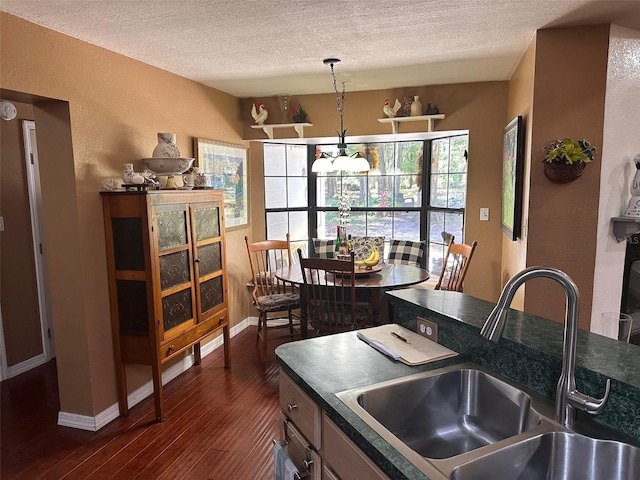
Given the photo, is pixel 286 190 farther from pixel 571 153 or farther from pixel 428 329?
pixel 428 329

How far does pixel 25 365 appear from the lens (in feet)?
12.0

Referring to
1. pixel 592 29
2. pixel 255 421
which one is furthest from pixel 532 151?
pixel 255 421

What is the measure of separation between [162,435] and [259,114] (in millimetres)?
2959

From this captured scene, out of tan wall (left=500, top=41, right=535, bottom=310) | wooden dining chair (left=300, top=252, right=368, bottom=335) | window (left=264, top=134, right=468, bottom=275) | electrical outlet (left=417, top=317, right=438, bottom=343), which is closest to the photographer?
electrical outlet (left=417, top=317, right=438, bottom=343)

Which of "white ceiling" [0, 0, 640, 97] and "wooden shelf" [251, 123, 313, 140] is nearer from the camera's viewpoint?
"white ceiling" [0, 0, 640, 97]

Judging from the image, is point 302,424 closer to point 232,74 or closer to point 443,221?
point 232,74

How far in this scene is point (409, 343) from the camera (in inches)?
66.6

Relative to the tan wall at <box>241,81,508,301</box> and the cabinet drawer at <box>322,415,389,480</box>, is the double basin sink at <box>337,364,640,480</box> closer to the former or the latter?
the cabinet drawer at <box>322,415,389,480</box>

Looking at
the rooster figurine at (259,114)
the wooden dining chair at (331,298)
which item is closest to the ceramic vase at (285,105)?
the rooster figurine at (259,114)

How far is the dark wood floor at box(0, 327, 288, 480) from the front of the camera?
7.87 ft

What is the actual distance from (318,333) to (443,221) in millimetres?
1745

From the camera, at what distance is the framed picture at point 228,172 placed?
3.88m

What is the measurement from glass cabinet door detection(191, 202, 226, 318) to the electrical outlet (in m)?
1.92

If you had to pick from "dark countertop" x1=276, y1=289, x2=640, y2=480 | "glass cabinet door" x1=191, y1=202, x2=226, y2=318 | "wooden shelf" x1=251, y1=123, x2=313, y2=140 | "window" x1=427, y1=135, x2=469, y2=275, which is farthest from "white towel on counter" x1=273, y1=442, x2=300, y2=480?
"wooden shelf" x1=251, y1=123, x2=313, y2=140
